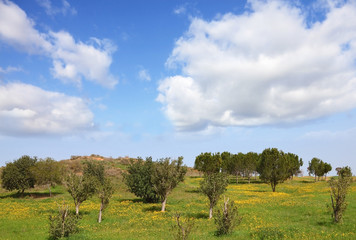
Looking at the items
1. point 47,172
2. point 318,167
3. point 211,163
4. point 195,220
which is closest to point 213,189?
point 195,220

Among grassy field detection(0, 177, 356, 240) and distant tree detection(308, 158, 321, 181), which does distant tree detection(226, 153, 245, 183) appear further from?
grassy field detection(0, 177, 356, 240)

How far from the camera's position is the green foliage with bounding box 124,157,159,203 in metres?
44.2

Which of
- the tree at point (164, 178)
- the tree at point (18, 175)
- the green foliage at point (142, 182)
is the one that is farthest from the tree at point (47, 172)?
the tree at point (164, 178)

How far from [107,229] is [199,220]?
1042 centimetres

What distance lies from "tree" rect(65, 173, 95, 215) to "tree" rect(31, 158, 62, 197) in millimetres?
25503

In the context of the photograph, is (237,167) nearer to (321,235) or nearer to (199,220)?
(199,220)

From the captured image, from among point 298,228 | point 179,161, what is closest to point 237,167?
point 179,161

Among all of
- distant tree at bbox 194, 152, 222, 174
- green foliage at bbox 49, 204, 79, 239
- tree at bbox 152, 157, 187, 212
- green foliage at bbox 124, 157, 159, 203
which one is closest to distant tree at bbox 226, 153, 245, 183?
distant tree at bbox 194, 152, 222, 174

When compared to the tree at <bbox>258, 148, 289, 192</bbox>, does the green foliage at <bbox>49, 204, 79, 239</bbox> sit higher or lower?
lower

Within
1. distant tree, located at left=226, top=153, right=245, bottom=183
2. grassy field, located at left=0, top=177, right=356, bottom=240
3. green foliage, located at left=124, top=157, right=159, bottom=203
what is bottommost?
grassy field, located at left=0, top=177, right=356, bottom=240

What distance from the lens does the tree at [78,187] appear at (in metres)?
31.7

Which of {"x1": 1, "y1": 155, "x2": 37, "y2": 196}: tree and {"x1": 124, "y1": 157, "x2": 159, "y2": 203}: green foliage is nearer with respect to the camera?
{"x1": 124, "y1": 157, "x2": 159, "y2": 203}: green foliage

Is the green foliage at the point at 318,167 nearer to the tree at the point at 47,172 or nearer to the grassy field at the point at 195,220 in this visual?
the grassy field at the point at 195,220

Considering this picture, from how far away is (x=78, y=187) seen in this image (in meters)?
31.6
